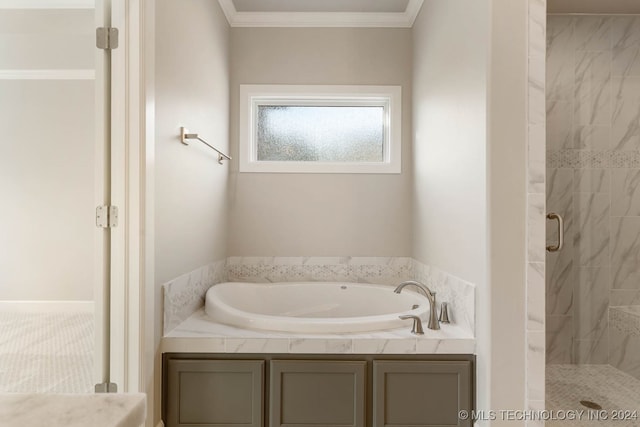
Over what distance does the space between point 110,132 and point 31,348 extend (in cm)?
101

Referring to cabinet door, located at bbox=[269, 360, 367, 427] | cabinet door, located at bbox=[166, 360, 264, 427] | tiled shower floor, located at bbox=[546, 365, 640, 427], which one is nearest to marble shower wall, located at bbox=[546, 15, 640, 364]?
tiled shower floor, located at bbox=[546, 365, 640, 427]

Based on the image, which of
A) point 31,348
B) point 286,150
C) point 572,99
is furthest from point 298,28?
point 31,348

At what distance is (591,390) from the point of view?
230cm

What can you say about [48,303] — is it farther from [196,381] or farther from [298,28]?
[298,28]

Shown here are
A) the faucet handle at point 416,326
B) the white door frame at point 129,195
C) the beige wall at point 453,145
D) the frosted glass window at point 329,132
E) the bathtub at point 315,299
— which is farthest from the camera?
the frosted glass window at point 329,132

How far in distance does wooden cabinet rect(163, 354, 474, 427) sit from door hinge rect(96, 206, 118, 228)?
79 cm

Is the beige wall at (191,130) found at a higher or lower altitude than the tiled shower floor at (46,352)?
higher

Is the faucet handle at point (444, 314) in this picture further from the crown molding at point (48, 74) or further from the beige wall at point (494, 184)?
the crown molding at point (48, 74)

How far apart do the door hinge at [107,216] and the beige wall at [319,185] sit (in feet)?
4.60

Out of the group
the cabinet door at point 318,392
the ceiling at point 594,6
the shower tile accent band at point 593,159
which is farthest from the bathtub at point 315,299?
the ceiling at point 594,6

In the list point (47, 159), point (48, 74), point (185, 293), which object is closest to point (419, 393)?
point (185, 293)

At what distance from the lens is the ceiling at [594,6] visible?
2545 mm

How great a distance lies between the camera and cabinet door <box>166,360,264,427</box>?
1663 millimetres

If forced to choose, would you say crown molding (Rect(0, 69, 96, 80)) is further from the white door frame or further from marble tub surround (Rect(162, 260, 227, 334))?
marble tub surround (Rect(162, 260, 227, 334))
